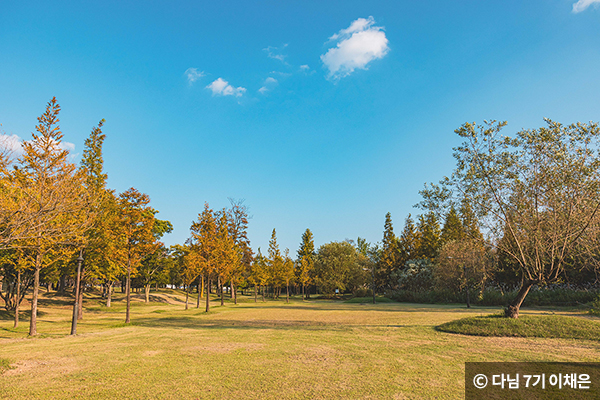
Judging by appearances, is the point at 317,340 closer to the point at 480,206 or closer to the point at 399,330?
the point at 399,330

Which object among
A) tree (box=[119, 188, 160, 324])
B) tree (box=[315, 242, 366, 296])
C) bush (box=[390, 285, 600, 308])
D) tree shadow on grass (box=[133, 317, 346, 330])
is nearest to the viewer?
tree shadow on grass (box=[133, 317, 346, 330])

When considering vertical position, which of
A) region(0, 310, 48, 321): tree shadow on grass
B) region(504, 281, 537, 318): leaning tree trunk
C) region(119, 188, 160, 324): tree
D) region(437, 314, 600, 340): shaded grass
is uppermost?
region(119, 188, 160, 324): tree

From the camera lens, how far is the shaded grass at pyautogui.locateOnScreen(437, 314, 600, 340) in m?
12.8

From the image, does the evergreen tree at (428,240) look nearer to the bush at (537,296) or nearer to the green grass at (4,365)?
the bush at (537,296)

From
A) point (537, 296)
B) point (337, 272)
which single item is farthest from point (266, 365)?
point (337, 272)

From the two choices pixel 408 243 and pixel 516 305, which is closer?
pixel 516 305

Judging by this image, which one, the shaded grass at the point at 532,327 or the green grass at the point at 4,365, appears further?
the shaded grass at the point at 532,327

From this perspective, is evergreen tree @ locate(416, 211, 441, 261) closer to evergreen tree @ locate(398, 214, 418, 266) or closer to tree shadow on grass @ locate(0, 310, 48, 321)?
evergreen tree @ locate(398, 214, 418, 266)

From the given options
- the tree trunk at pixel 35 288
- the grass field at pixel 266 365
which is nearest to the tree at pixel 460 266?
the grass field at pixel 266 365

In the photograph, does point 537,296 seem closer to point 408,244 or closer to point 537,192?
point 537,192

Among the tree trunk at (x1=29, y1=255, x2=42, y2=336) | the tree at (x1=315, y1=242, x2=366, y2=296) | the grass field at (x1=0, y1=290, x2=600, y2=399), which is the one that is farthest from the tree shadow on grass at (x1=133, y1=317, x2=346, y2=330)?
the tree at (x1=315, y1=242, x2=366, y2=296)

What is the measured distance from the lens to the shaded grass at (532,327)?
42.0ft

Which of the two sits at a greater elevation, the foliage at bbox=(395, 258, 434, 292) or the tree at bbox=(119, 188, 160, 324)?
the tree at bbox=(119, 188, 160, 324)

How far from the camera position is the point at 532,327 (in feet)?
45.5
